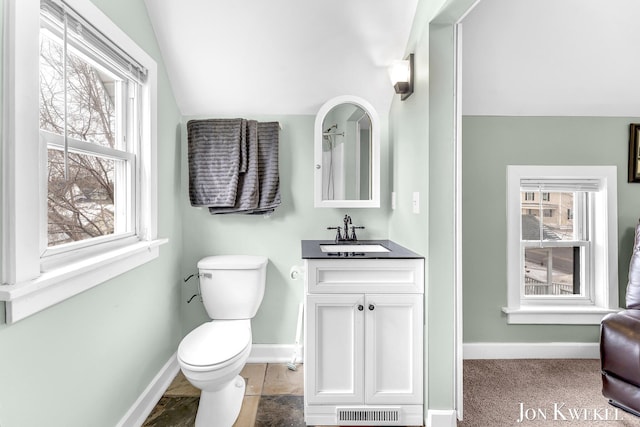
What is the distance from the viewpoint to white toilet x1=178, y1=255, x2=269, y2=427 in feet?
5.18

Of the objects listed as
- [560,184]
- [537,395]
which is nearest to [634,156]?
[560,184]

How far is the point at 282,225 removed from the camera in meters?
2.43

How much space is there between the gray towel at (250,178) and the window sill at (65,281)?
2.37 ft

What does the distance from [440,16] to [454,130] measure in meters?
0.53

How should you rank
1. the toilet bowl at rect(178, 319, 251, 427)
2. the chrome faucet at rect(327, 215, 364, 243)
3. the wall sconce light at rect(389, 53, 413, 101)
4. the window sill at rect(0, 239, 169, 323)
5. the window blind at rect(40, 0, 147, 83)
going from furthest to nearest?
the chrome faucet at rect(327, 215, 364, 243), the wall sconce light at rect(389, 53, 413, 101), the toilet bowl at rect(178, 319, 251, 427), the window blind at rect(40, 0, 147, 83), the window sill at rect(0, 239, 169, 323)

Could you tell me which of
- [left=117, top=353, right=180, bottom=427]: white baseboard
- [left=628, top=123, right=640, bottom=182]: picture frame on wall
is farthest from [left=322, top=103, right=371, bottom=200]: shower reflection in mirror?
[left=628, top=123, right=640, bottom=182]: picture frame on wall

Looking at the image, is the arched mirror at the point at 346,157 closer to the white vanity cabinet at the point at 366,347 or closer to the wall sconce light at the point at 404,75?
the wall sconce light at the point at 404,75

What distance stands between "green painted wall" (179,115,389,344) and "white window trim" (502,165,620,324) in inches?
34.8

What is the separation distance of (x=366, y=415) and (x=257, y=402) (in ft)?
2.06

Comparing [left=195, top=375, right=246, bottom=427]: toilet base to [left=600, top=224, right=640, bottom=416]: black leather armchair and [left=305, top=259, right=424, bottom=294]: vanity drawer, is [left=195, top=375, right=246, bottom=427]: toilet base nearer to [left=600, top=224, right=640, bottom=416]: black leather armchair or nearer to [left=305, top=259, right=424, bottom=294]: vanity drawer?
[left=305, top=259, right=424, bottom=294]: vanity drawer

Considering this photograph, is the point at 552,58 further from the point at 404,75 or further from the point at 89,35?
the point at 89,35

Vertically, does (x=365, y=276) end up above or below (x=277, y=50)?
below

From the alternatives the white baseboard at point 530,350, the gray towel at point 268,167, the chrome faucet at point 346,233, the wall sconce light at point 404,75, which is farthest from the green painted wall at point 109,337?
the white baseboard at point 530,350

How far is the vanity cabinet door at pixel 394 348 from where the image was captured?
1.71 m
